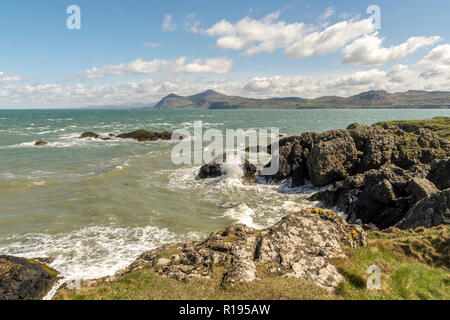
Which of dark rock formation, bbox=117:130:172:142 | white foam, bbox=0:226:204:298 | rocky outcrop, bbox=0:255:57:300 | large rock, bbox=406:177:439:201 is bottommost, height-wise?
white foam, bbox=0:226:204:298

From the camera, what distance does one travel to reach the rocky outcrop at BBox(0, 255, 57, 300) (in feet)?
33.9

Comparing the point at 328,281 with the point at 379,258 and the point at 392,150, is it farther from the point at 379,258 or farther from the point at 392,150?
the point at 392,150

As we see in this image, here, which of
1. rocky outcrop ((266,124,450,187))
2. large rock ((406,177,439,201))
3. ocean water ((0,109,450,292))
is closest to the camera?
ocean water ((0,109,450,292))

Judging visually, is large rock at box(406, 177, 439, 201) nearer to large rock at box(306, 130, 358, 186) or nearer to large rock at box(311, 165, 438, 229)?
large rock at box(311, 165, 438, 229)

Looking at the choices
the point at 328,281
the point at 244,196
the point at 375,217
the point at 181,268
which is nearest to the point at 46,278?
the point at 181,268

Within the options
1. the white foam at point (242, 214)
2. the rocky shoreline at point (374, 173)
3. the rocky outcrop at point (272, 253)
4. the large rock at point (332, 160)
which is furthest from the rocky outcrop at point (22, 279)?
the large rock at point (332, 160)

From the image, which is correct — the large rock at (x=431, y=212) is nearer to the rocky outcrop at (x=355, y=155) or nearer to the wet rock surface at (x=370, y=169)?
the wet rock surface at (x=370, y=169)

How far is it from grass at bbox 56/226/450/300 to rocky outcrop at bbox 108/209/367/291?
0.38 meters

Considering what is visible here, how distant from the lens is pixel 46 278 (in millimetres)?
11648

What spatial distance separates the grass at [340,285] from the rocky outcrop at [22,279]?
3.01 m

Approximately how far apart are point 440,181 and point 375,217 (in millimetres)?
6961

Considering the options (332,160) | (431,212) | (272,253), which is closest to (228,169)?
(332,160)

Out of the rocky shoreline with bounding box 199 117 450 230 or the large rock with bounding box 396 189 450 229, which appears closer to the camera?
the large rock with bounding box 396 189 450 229

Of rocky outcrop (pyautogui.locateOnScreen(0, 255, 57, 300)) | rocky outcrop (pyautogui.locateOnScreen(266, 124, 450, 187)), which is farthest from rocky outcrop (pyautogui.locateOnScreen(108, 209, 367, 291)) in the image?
rocky outcrop (pyautogui.locateOnScreen(266, 124, 450, 187))
